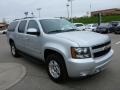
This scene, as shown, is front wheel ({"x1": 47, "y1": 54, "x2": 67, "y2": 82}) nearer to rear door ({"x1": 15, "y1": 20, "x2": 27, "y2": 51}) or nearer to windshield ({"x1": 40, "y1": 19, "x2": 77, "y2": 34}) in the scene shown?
windshield ({"x1": 40, "y1": 19, "x2": 77, "y2": 34})

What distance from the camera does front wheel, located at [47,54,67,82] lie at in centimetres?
467

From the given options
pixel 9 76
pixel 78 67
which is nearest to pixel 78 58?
pixel 78 67

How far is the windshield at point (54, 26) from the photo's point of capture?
18.3 ft

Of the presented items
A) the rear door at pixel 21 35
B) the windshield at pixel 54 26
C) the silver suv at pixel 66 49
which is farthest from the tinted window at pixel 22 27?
the windshield at pixel 54 26

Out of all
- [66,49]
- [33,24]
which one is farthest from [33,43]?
[66,49]

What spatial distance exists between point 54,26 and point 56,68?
152cm

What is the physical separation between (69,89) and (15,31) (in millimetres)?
4302

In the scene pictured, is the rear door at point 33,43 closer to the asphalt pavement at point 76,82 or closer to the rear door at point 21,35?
the rear door at point 21,35

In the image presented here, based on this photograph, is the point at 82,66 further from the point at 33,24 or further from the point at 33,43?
the point at 33,24

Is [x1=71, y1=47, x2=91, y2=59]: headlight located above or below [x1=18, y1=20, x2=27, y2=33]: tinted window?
below

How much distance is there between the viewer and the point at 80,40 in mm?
4461

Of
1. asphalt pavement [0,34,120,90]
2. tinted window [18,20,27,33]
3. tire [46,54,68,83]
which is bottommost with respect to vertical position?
asphalt pavement [0,34,120,90]

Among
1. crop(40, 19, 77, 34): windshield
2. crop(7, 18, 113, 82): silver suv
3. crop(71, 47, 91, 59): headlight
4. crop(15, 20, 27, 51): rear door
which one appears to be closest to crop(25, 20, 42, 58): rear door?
crop(7, 18, 113, 82): silver suv

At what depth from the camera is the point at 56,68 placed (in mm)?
4980
